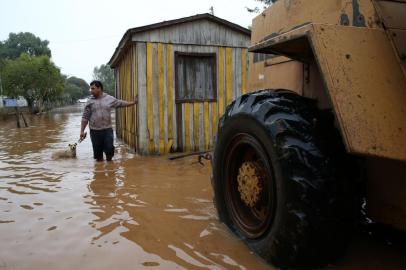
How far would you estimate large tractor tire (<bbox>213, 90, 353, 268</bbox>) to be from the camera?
7.50ft

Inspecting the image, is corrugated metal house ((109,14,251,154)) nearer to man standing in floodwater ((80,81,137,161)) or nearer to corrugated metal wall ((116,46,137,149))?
corrugated metal wall ((116,46,137,149))

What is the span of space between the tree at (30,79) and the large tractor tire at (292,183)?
39.0 metres

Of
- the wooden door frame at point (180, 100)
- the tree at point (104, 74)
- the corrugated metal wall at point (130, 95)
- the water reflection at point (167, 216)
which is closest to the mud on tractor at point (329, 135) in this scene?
the water reflection at point (167, 216)

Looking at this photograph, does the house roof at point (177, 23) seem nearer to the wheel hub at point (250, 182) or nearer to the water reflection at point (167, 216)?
the water reflection at point (167, 216)

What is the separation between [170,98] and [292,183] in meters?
7.09

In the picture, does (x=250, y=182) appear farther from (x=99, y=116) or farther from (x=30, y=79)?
(x=30, y=79)

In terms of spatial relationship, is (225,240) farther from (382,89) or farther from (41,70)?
(41,70)

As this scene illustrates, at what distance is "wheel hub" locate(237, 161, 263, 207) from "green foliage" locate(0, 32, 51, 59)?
3646 inches

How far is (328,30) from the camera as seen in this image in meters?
2.25

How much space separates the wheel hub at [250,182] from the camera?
2.89 metres

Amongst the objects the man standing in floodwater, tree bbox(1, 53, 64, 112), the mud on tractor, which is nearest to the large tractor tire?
the mud on tractor

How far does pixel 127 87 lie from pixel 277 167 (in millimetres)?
9163

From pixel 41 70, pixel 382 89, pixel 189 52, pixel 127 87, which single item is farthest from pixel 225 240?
pixel 41 70

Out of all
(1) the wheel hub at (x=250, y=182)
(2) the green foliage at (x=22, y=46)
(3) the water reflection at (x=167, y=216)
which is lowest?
(3) the water reflection at (x=167, y=216)
